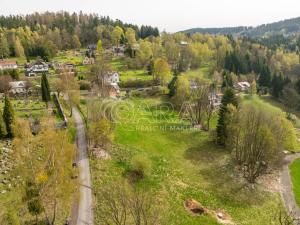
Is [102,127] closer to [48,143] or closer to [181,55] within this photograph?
[48,143]

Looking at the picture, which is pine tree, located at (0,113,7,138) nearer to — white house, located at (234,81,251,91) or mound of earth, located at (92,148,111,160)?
mound of earth, located at (92,148,111,160)

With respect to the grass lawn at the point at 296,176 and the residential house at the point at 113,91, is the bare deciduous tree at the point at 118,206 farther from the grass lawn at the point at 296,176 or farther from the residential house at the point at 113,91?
the residential house at the point at 113,91

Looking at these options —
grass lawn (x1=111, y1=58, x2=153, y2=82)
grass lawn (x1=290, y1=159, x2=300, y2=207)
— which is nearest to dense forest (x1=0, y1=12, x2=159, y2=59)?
grass lawn (x1=111, y1=58, x2=153, y2=82)

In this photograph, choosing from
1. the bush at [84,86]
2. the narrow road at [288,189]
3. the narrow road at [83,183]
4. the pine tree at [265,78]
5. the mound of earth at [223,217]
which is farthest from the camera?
the pine tree at [265,78]

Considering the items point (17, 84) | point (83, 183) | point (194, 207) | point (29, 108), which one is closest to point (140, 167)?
point (83, 183)

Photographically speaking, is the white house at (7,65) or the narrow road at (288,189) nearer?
the narrow road at (288,189)

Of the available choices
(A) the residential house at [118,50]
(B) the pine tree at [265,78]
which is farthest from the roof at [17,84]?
(B) the pine tree at [265,78]
